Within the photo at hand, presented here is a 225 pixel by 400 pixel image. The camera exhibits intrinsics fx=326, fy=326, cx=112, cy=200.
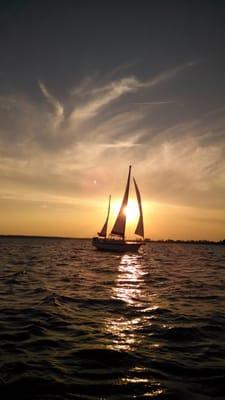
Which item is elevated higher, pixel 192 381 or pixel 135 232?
pixel 135 232

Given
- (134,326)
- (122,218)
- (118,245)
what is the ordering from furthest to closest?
(118,245), (122,218), (134,326)

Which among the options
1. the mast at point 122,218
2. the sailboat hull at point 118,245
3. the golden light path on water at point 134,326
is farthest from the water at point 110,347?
the sailboat hull at point 118,245

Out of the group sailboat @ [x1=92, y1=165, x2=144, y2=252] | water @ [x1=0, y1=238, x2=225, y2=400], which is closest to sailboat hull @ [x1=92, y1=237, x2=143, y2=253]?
sailboat @ [x1=92, y1=165, x2=144, y2=252]

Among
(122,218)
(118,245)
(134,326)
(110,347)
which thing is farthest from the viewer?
(118,245)

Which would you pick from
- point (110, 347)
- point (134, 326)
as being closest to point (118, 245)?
point (134, 326)

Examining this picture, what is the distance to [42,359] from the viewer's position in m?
7.14

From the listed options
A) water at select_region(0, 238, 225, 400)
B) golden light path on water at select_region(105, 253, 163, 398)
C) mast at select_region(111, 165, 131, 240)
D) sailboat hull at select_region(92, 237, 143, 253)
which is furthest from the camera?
sailboat hull at select_region(92, 237, 143, 253)

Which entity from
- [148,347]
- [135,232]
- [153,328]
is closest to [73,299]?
[153,328]

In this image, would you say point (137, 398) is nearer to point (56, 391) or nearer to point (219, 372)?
point (56, 391)

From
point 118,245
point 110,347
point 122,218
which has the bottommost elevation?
point 110,347

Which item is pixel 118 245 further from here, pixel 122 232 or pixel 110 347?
pixel 110 347

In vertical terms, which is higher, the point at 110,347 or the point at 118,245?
the point at 118,245

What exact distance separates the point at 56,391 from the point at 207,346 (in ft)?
14.7

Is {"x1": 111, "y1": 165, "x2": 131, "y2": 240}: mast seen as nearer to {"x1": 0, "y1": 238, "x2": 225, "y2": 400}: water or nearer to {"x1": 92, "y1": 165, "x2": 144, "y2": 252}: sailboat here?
{"x1": 92, "y1": 165, "x2": 144, "y2": 252}: sailboat
